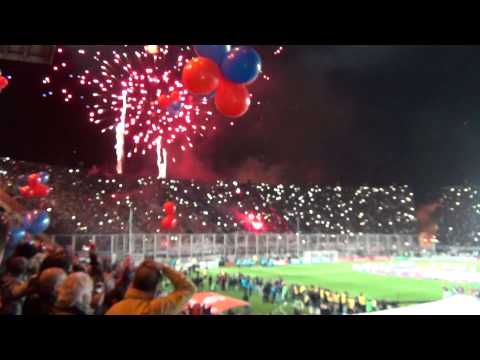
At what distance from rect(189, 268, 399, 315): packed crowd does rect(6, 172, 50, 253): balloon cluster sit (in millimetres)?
1682

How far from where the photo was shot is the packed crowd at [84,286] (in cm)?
253

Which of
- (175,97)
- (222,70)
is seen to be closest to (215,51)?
(222,70)

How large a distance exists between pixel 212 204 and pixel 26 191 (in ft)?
6.88

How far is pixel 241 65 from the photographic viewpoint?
3676 millimetres

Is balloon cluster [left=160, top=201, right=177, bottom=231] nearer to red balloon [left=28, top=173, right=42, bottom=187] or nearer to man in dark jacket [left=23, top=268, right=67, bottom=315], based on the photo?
red balloon [left=28, top=173, right=42, bottom=187]

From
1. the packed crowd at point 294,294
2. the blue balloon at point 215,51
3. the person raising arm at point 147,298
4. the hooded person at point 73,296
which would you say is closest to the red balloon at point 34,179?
the packed crowd at point 294,294

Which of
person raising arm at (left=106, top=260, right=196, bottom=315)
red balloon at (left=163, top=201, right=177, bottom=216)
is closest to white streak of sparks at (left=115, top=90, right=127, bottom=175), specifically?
red balloon at (left=163, top=201, right=177, bottom=216)

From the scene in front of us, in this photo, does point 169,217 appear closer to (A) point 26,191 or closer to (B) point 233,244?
(B) point 233,244

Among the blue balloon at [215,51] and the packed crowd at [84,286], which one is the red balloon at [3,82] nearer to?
the packed crowd at [84,286]

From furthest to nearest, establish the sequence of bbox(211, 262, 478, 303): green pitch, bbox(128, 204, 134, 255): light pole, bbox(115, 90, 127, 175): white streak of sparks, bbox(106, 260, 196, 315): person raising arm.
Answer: bbox(115, 90, 127, 175): white streak of sparks
bbox(128, 204, 134, 255): light pole
bbox(211, 262, 478, 303): green pitch
bbox(106, 260, 196, 315): person raising arm

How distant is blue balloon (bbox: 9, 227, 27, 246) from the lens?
4.59 meters
